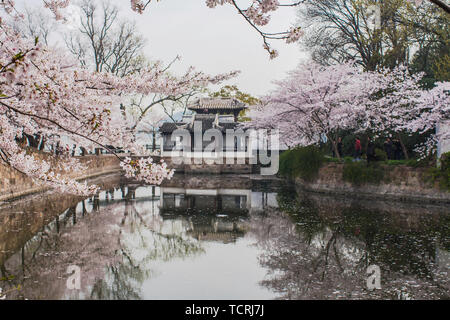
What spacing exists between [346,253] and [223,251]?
260cm

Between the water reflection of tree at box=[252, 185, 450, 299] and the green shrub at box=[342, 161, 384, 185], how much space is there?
420cm

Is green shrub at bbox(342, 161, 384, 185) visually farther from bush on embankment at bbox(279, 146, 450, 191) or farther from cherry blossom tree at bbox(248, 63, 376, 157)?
cherry blossom tree at bbox(248, 63, 376, 157)

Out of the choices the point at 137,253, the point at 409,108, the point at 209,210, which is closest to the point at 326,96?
the point at 409,108

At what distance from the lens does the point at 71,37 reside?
97.2 feet

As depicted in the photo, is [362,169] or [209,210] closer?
[209,210]

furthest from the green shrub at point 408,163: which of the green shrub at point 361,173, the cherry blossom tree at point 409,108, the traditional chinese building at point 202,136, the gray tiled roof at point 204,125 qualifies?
the gray tiled roof at point 204,125

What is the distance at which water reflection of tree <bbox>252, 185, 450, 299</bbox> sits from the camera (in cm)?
→ 606

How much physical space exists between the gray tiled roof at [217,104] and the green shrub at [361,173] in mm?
22757

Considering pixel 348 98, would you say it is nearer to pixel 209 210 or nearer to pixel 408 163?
pixel 408 163

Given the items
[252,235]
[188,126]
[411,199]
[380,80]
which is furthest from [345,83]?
[188,126]

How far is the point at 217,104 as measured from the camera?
40875mm

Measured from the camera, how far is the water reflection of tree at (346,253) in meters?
6.06

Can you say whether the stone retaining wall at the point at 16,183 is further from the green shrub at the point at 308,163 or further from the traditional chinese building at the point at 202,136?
the traditional chinese building at the point at 202,136
